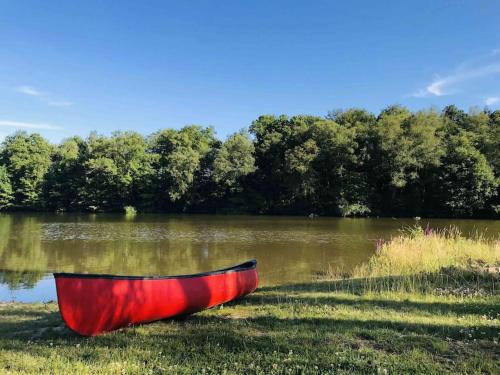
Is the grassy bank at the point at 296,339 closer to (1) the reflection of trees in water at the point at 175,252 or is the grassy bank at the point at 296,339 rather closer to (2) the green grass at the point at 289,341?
(2) the green grass at the point at 289,341

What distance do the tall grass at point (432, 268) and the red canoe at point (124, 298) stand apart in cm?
343

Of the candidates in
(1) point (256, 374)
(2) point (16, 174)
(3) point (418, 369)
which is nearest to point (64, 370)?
(1) point (256, 374)

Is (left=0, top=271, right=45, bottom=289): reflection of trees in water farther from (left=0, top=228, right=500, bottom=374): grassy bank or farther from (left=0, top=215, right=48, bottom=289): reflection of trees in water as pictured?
(left=0, top=228, right=500, bottom=374): grassy bank

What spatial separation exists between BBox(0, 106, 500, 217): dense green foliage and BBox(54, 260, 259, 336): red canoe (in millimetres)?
38890

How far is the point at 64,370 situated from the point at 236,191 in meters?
49.2

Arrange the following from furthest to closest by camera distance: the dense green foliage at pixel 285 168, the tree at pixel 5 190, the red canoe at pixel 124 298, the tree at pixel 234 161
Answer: the tree at pixel 5 190
the tree at pixel 234 161
the dense green foliage at pixel 285 168
the red canoe at pixel 124 298

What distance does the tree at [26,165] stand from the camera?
196 feet

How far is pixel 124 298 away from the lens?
5676mm

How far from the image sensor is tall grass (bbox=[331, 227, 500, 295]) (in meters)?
8.24

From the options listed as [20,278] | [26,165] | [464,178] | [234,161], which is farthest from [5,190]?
[464,178]

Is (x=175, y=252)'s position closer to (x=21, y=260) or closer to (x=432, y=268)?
(x=21, y=260)

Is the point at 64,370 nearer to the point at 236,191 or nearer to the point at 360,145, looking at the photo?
the point at 360,145

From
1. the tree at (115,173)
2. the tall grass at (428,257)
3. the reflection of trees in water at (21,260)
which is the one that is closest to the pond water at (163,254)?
the reflection of trees in water at (21,260)

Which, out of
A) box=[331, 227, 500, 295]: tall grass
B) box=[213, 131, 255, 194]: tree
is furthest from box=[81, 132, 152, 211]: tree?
box=[331, 227, 500, 295]: tall grass
